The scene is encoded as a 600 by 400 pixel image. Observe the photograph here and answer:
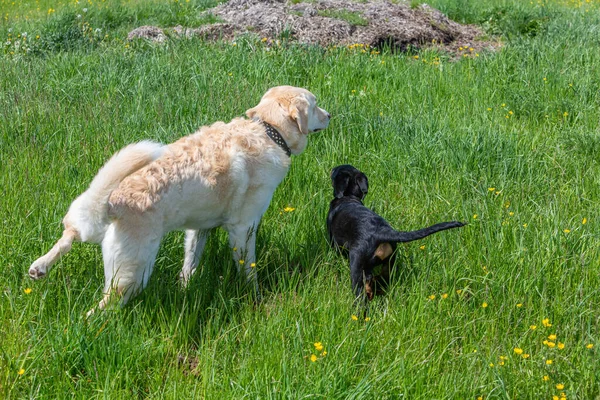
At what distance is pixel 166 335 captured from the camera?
11.2ft

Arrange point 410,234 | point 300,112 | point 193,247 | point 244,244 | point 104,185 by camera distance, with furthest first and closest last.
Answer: point 300,112 → point 193,247 → point 244,244 → point 410,234 → point 104,185

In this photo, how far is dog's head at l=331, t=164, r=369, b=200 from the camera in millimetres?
4543

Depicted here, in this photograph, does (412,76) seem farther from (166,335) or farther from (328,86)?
(166,335)

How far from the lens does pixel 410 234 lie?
3701mm

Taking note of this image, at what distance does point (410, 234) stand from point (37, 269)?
203 centimetres

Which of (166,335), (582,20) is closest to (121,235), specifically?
(166,335)

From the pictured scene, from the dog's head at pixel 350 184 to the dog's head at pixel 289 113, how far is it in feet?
1.20

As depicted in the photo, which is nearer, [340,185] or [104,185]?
[104,185]

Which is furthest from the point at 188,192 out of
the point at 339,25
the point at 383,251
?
the point at 339,25

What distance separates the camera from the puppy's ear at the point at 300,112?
14.2ft

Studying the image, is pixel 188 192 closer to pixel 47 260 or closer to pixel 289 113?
pixel 47 260

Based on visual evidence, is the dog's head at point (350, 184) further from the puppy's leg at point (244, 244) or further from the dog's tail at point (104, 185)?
the dog's tail at point (104, 185)

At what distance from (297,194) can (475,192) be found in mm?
1322

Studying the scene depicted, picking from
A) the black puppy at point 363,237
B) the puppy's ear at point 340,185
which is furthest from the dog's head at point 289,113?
the black puppy at point 363,237
